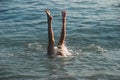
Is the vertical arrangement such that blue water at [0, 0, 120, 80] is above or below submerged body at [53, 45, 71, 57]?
below

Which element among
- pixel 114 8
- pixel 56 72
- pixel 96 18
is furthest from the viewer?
pixel 114 8

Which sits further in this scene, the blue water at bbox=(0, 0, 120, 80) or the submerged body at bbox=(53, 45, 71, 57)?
the submerged body at bbox=(53, 45, 71, 57)

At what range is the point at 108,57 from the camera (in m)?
13.8

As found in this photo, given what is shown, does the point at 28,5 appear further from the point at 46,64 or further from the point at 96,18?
the point at 46,64

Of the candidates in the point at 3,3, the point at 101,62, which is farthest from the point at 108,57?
the point at 3,3

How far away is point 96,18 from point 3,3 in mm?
7068

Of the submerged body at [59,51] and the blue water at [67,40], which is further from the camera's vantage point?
the submerged body at [59,51]

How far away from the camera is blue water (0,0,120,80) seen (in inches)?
489

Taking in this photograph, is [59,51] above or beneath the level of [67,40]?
above

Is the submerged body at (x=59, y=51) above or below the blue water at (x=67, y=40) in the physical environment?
above

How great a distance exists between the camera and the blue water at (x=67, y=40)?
1243 centimetres

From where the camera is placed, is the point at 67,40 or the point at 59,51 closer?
the point at 59,51

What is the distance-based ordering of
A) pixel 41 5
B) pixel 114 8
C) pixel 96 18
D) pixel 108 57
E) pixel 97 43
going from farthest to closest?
pixel 41 5 < pixel 114 8 < pixel 96 18 < pixel 97 43 < pixel 108 57

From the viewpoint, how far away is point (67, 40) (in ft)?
52.1
